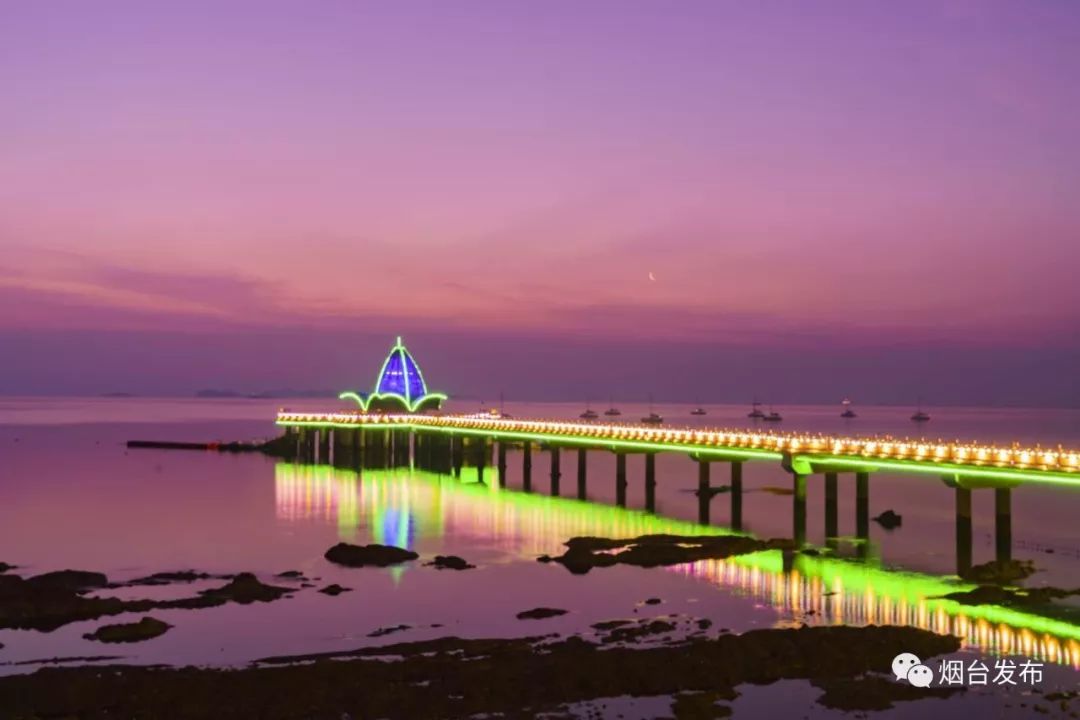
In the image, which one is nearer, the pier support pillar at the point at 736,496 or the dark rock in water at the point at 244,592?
the dark rock in water at the point at 244,592

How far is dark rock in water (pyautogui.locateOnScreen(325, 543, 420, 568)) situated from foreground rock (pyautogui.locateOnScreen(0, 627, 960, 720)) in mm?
16150

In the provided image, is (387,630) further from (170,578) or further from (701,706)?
(170,578)

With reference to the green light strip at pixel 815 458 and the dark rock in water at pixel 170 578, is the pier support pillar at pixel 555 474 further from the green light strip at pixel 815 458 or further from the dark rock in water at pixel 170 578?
the dark rock in water at pixel 170 578

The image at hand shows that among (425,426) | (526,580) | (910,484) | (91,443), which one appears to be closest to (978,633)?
(526,580)

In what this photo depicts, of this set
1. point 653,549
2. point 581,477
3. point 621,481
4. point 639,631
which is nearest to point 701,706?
point 639,631

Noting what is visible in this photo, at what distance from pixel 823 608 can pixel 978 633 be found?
541cm

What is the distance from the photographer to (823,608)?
35875 millimetres

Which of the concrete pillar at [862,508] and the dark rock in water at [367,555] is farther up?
the concrete pillar at [862,508]

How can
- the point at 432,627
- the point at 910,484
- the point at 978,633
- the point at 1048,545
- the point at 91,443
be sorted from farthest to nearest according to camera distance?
1. the point at 91,443
2. the point at 910,484
3. the point at 1048,545
4. the point at 432,627
5. the point at 978,633

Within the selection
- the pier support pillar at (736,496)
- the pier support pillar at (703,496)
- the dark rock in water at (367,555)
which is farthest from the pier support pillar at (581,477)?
the dark rock in water at (367,555)

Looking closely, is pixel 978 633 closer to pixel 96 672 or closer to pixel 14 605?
pixel 96 672

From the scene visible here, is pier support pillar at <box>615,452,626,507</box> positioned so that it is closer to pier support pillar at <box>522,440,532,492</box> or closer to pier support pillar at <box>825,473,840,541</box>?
pier support pillar at <box>522,440,532,492</box>

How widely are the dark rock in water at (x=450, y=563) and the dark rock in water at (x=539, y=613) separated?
9961mm

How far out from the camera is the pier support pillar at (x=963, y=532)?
43894mm
